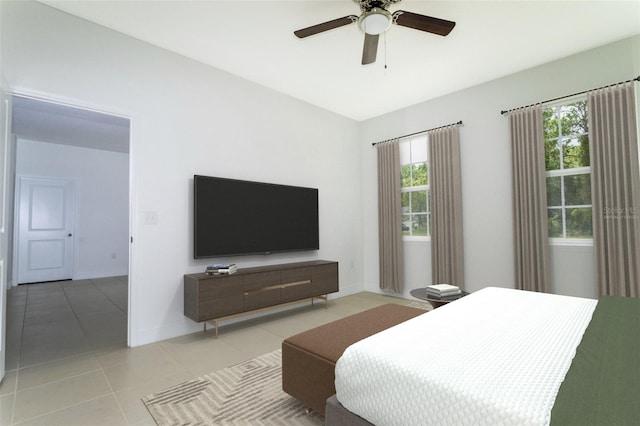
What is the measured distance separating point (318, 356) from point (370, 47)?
2.32m

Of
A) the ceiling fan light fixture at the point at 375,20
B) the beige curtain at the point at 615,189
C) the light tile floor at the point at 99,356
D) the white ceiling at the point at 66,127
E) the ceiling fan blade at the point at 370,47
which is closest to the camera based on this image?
the light tile floor at the point at 99,356

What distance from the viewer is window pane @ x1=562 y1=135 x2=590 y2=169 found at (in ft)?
10.8

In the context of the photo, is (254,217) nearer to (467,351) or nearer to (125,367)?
(125,367)

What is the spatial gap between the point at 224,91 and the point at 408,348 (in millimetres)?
3413

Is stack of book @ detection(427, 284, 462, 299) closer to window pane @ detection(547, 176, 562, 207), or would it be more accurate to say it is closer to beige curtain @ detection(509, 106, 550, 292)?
beige curtain @ detection(509, 106, 550, 292)

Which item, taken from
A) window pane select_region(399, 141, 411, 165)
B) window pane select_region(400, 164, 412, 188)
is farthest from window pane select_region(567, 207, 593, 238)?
window pane select_region(399, 141, 411, 165)

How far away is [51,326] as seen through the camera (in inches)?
131

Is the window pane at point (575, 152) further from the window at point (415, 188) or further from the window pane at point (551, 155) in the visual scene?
the window at point (415, 188)

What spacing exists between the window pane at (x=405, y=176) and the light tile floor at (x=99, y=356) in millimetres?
1792

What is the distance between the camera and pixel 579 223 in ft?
10.8

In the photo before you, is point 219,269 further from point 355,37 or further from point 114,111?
point 355,37

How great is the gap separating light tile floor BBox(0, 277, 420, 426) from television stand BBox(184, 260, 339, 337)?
9.5 inches

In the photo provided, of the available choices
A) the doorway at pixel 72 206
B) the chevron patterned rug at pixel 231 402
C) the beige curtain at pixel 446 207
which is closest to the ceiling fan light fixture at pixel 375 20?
the beige curtain at pixel 446 207

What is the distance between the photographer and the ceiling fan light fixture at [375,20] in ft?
6.96
